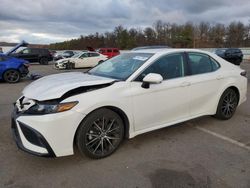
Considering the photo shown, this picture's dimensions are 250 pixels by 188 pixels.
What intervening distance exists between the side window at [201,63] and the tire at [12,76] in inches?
374

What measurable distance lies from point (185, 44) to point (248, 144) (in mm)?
61597

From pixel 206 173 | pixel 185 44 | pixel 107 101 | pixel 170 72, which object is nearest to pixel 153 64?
pixel 170 72

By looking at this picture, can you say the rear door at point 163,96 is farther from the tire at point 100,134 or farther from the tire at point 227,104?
the tire at point 227,104

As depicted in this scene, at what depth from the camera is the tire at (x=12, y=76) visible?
11.4 m

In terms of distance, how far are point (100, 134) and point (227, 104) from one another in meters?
2.99

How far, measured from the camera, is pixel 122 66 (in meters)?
4.29

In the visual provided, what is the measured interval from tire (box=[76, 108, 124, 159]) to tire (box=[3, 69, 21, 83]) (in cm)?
947

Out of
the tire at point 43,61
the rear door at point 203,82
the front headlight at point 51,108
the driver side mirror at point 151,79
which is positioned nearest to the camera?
the front headlight at point 51,108

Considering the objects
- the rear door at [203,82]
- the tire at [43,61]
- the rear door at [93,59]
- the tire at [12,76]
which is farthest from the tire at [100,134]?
the tire at [43,61]

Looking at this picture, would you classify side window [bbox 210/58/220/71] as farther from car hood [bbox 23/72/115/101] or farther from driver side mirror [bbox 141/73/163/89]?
car hood [bbox 23/72/115/101]

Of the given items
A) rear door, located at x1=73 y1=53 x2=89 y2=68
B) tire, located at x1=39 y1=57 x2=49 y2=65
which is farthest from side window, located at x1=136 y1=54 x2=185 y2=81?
tire, located at x1=39 y1=57 x2=49 y2=65

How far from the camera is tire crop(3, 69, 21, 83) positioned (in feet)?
37.6

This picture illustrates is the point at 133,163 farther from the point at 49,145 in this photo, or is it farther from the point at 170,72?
the point at 170,72

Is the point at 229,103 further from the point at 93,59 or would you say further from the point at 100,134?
the point at 93,59
